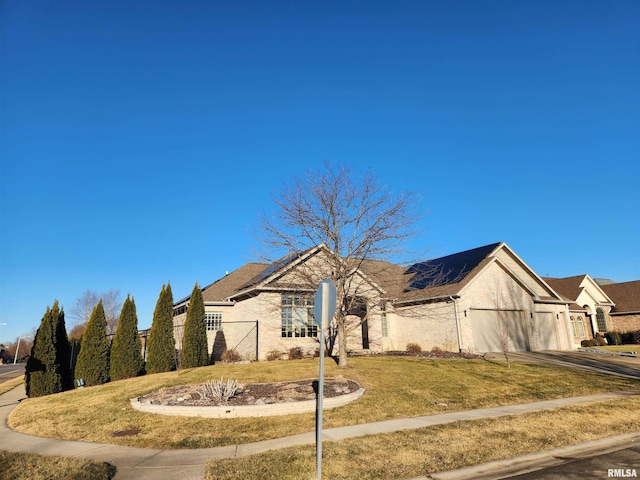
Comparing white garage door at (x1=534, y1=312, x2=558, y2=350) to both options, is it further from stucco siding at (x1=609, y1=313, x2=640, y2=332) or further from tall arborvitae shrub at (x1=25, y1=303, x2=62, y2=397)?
tall arborvitae shrub at (x1=25, y1=303, x2=62, y2=397)

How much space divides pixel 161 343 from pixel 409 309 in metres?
14.2

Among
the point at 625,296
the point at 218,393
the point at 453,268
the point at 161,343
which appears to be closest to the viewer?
the point at 218,393

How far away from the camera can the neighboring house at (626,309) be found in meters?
34.5

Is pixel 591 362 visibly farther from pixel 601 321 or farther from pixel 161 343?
pixel 161 343

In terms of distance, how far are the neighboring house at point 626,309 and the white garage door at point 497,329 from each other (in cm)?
1796

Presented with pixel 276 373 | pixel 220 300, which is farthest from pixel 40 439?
pixel 220 300

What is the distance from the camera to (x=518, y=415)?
9109 millimetres

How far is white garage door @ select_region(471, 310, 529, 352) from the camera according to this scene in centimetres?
2245

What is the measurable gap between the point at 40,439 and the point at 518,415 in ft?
35.7

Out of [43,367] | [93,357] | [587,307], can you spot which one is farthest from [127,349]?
[587,307]

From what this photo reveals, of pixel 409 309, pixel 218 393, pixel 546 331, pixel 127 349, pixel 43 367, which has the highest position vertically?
pixel 409 309

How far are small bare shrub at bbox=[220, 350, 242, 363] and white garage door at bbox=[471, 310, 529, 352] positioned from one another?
1343 cm

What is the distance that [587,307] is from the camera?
33938 millimetres

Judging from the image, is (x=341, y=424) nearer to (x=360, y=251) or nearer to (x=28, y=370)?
(x=360, y=251)
